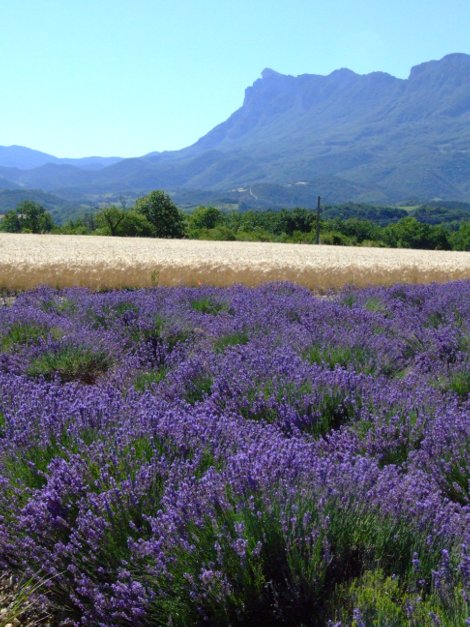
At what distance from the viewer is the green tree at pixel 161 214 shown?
62.8 meters

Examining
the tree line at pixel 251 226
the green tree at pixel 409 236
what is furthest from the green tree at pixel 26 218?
the green tree at pixel 409 236

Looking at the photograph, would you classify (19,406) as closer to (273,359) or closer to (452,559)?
(273,359)

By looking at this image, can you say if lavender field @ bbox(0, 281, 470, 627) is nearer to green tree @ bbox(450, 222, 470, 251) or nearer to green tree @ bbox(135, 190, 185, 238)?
green tree @ bbox(135, 190, 185, 238)

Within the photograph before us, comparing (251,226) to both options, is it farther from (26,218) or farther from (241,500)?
(241,500)

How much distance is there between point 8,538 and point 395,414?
1848 mm

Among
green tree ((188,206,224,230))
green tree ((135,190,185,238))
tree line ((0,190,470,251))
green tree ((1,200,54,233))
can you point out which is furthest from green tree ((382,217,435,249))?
green tree ((1,200,54,233))

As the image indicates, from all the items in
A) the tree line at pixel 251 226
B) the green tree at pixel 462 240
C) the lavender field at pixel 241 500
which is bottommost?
the green tree at pixel 462 240

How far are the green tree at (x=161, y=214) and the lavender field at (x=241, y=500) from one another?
195ft

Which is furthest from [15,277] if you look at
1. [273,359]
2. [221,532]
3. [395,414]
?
[221,532]

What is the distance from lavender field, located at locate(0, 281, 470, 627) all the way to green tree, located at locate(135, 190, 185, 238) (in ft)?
195

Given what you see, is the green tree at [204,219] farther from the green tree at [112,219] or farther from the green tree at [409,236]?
the green tree at [409,236]

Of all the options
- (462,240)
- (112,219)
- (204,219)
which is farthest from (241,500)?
(462,240)

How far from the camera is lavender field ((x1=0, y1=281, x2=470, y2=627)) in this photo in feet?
5.60

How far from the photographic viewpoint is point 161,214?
62.8 metres
